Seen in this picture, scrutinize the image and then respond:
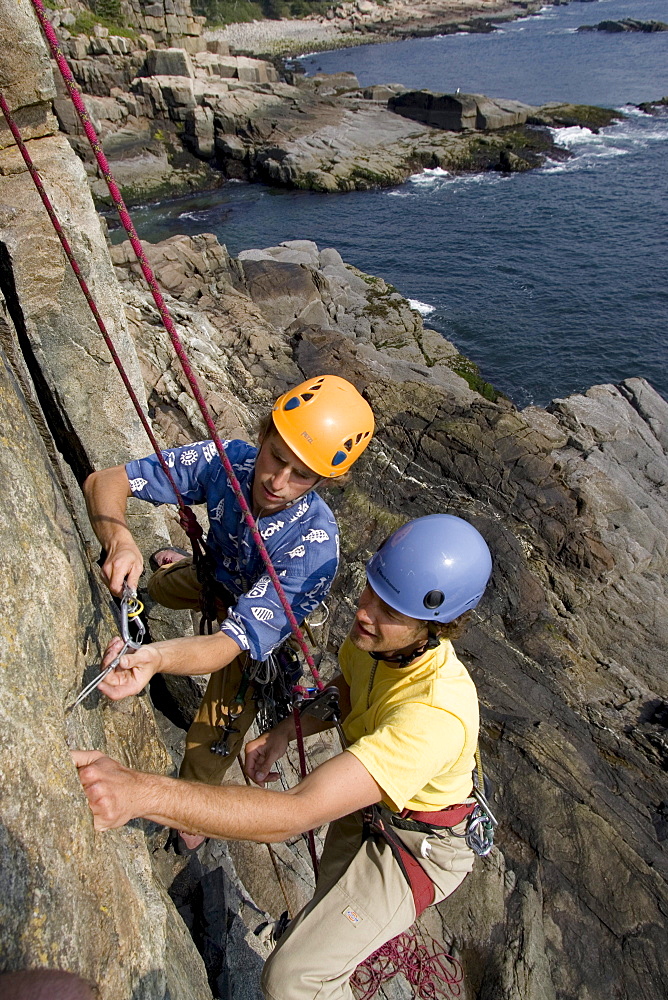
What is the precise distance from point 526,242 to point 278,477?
35011 millimetres

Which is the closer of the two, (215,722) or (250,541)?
(250,541)

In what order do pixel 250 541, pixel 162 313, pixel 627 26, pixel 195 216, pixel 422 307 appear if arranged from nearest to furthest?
pixel 162 313 → pixel 250 541 → pixel 422 307 → pixel 195 216 → pixel 627 26

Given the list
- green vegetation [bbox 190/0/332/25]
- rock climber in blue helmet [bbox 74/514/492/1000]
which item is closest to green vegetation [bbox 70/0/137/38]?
green vegetation [bbox 190/0/332/25]

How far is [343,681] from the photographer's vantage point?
386 cm

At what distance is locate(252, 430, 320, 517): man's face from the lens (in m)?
3.40

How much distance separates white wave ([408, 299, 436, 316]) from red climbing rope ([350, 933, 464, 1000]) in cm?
2473

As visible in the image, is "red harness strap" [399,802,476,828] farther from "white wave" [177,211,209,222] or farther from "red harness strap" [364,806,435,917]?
"white wave" [177,211,209,222]

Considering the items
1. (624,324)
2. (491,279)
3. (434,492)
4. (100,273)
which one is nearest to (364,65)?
(491,279)

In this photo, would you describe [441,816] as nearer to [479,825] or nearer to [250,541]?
[479,825]

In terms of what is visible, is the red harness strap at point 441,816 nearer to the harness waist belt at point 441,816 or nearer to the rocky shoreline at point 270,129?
the harness waist belt at point 441,816

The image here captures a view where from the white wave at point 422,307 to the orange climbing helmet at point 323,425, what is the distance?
24.7 meters

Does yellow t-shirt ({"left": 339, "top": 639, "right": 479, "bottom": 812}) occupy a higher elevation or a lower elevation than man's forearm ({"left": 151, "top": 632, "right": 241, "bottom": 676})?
lower

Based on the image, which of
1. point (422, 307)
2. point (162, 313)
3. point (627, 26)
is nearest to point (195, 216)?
point (422, 307)

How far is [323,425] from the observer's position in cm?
339
